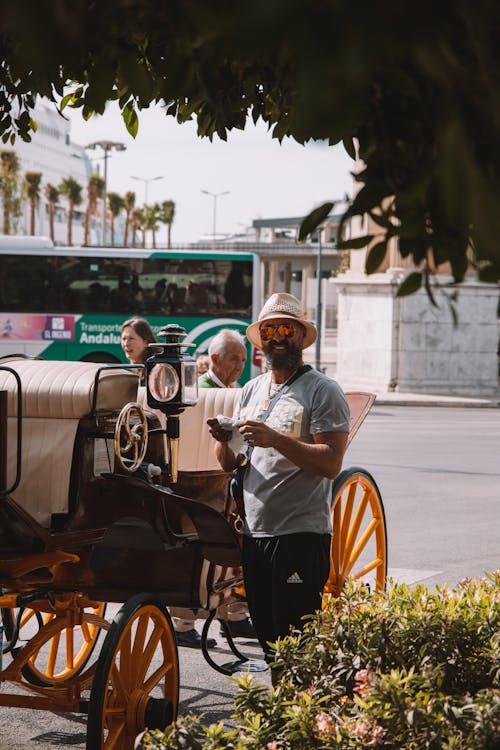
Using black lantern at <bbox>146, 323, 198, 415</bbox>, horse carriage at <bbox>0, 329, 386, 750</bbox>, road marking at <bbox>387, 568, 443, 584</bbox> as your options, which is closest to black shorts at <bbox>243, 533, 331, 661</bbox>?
horse carriage at <bbox>0, 329, 386, 750</bbox>

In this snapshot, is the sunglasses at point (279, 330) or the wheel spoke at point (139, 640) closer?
the wheel spoke at point (139, 640)

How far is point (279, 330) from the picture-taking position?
197 inches

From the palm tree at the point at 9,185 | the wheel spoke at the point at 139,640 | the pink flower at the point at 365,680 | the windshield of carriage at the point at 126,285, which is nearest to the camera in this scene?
the pink flower at the point at 365,680

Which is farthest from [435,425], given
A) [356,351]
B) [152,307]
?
[356,351]

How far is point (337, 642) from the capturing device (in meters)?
3.60

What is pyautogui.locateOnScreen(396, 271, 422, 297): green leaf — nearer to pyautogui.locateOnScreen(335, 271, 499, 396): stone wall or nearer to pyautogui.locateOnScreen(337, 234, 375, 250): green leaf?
pyautogui.locateOnScreen(337, 234, 375, 250): green leaf

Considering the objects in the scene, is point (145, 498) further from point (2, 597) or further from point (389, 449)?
point (389, 449)

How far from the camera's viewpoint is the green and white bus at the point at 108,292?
2655 cm

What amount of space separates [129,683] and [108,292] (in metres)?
22.9

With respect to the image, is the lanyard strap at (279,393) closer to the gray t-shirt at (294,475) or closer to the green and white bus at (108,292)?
the gray t-shirt at (294,475)

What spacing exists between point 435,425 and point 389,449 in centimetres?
520

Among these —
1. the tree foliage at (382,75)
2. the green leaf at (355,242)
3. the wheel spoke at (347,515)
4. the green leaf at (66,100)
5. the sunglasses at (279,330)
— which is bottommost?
the wheel spoke at (347,515)

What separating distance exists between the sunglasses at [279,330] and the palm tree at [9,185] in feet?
260

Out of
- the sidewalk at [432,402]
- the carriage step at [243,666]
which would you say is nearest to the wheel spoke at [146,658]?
the carriage step at [243,666]
